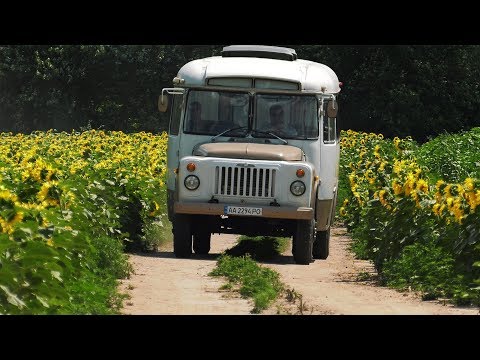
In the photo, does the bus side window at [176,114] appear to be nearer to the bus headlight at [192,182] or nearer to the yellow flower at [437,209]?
the bus headlight at [192,182]

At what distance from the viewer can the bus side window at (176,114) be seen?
58.2ft

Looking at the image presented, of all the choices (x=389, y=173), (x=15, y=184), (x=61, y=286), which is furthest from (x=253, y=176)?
(x=61, y=286)

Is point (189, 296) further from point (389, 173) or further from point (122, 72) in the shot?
point (122, 72)

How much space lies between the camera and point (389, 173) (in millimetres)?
18203

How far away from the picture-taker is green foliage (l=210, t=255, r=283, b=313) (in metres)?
12.0

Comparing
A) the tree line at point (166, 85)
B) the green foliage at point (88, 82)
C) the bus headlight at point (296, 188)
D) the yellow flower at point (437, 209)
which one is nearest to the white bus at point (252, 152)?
the bus headlight at point (296, 188)

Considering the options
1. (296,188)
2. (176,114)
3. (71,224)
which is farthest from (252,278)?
(176,114)

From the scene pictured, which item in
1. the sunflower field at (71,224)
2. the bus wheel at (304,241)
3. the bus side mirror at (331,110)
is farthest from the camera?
the bus side mirror at (331,110)

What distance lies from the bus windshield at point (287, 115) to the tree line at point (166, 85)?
29.7m

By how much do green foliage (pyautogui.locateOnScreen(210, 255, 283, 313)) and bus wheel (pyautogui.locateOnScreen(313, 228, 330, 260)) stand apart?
221 cm

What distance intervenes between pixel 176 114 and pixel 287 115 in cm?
156

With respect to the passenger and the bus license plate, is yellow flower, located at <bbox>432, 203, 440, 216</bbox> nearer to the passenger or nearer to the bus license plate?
the bus license plate

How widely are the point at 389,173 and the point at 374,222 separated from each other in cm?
187

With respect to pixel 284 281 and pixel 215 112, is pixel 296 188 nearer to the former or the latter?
pixel 215 112
